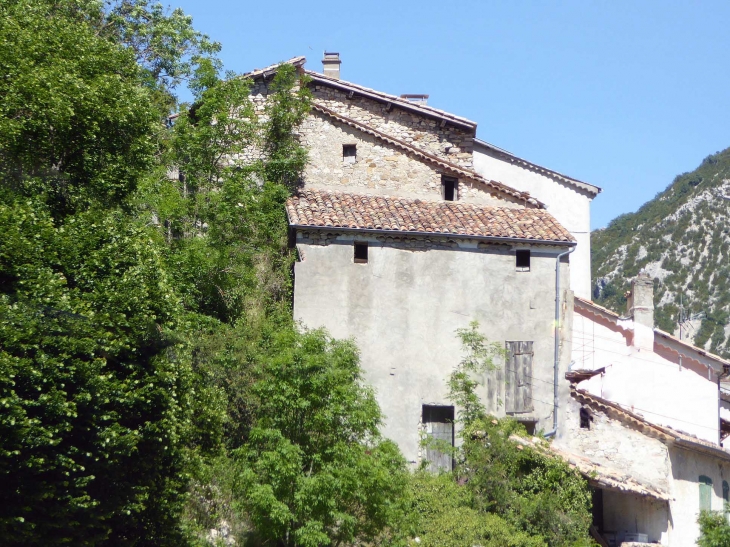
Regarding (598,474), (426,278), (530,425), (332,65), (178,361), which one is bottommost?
(598,474)

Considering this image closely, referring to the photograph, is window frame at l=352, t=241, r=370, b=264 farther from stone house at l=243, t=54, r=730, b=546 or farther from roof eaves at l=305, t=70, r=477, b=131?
roof eaves at l=305, t=70, r=477, b=131

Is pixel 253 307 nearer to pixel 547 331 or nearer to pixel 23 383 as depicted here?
pixel 547 331

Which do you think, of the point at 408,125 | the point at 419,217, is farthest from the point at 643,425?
the point at 408,125

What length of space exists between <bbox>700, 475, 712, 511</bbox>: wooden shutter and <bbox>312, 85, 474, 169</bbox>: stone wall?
37.5 feet

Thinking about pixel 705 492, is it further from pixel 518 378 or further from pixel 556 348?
pixel 518 378

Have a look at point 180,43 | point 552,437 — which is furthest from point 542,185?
point 180,43

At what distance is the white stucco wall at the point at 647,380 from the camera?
30469mm

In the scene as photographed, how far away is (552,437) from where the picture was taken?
25.2 m

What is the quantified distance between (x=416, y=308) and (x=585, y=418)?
17.2ft

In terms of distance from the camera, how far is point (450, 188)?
28328mm

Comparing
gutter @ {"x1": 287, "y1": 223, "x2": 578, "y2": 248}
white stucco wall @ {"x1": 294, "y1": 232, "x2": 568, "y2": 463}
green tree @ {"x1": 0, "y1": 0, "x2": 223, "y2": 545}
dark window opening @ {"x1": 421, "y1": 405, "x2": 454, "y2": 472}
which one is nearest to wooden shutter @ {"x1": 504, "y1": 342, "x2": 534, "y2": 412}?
white stucco wall @ {"x1": 294, "y1": 232, "x2": 568, "y2": 463}

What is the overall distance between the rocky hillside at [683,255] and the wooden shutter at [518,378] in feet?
126

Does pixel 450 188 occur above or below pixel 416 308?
above

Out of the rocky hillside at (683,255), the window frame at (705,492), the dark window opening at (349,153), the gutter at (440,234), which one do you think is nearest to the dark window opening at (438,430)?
the gutter at (440,234)
